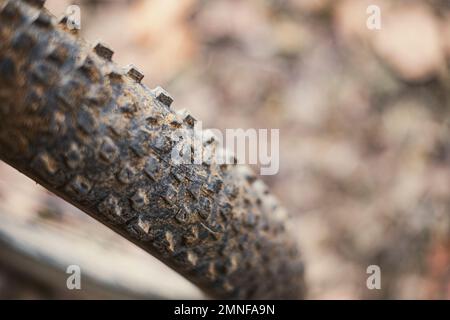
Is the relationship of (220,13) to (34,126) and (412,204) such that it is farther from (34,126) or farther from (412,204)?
(34,126)

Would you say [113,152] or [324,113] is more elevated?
[324,113]

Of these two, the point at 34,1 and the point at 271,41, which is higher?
the point at 271,41

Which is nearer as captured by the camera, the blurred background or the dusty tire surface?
the dusty tire surface

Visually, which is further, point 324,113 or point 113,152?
point 324,113

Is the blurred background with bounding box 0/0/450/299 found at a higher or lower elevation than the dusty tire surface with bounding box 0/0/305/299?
higher
